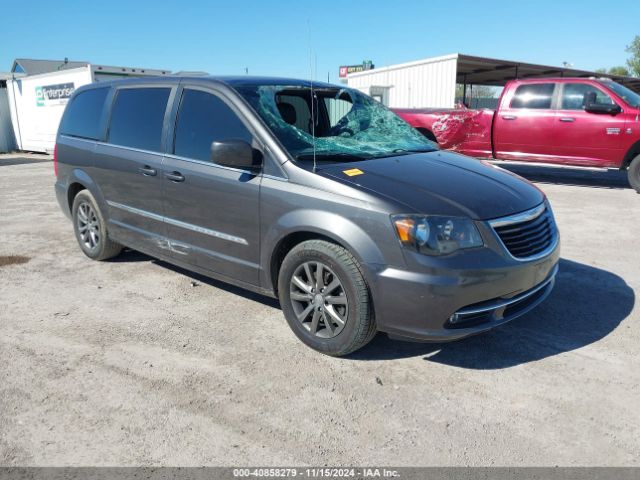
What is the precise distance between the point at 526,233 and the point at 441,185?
604 mm

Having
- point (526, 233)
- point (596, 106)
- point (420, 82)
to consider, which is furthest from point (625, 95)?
point (420, 82)

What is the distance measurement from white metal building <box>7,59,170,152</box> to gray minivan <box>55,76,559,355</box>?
1334cm

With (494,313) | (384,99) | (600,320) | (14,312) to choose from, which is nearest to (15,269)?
(14,312)

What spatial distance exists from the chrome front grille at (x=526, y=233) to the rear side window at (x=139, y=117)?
2792 millimetres

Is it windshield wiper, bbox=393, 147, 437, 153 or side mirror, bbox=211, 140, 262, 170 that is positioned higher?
side mirror, bbox=211, 140, 262, 170

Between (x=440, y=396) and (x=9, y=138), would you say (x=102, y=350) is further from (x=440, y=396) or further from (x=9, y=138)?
(x=9, y=138)

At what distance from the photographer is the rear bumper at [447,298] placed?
2.86 meters

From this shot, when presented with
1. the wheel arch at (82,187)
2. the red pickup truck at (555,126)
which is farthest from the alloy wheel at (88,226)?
the red pickup truck at (555,126)

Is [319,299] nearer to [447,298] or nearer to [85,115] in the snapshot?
[447,298]

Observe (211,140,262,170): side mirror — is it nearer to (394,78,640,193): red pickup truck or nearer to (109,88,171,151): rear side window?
(109,88,171,151): rear side window

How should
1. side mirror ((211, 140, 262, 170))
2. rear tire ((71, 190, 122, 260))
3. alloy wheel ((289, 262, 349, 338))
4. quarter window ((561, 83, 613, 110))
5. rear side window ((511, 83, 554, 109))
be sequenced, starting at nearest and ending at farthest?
alloy wheel ((289, 262, 349, 338)) < side mirror ((211, 140, 262, 170)) < rear tire ((71, 190, 122, 260)) < quarter window ((561, 83, 613, 110)) < rear side window ((511, 83, 554, 109))

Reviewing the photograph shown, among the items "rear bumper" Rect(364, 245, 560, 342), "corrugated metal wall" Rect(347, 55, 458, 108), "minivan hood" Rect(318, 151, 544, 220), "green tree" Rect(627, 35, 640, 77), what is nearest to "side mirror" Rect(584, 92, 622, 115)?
"minivan hood" Rect(318, 151, 544, 220)

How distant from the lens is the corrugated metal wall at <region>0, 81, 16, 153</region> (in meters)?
22.4

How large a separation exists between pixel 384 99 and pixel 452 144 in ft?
34.5
